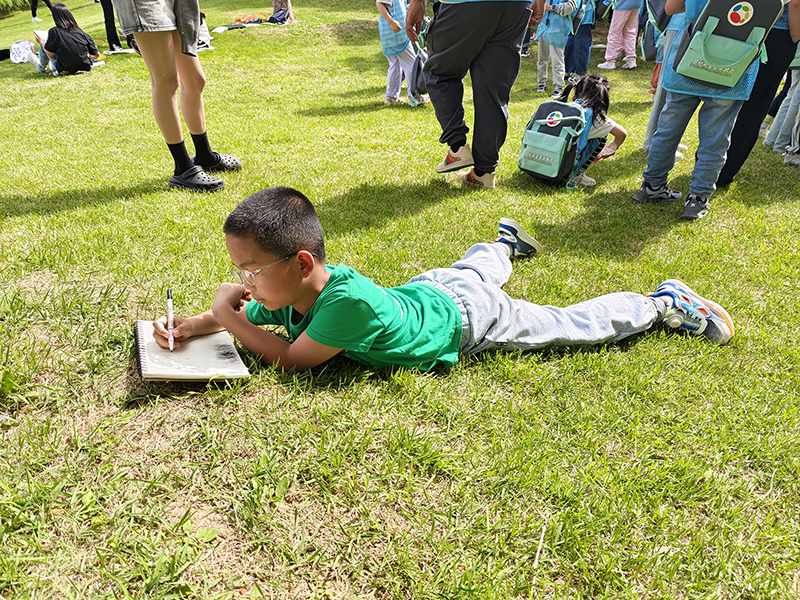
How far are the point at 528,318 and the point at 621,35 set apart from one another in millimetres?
13683

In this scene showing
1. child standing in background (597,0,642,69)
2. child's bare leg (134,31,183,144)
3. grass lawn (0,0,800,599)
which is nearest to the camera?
grass lawn (0,0,800,599)

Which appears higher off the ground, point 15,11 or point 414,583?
point 414,583

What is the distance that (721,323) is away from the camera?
9.00ft

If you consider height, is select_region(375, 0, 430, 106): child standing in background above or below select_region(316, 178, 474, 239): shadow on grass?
above

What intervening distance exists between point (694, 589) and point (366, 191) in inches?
154

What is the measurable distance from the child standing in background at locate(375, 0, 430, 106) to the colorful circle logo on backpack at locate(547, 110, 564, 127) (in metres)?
3.78

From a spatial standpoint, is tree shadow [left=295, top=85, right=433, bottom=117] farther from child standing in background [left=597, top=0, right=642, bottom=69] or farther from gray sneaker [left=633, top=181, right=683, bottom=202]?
child standing in background [left=597, top=0, right=642, bottom=69]

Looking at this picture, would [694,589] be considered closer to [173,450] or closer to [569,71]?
[173,450]

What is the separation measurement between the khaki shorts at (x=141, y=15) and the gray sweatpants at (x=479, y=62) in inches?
84.0

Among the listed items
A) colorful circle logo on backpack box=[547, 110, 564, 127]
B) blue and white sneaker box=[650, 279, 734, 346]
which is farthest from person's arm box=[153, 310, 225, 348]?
colorful circle logo on backpack box=[547, 110, 564, 127]

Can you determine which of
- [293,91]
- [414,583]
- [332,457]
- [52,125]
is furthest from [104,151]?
[414,583]

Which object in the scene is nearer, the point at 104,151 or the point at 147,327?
the point at 147,327

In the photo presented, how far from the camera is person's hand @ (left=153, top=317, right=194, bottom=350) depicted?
2197 millimetres

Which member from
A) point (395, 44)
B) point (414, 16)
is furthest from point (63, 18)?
point (414, 16)
